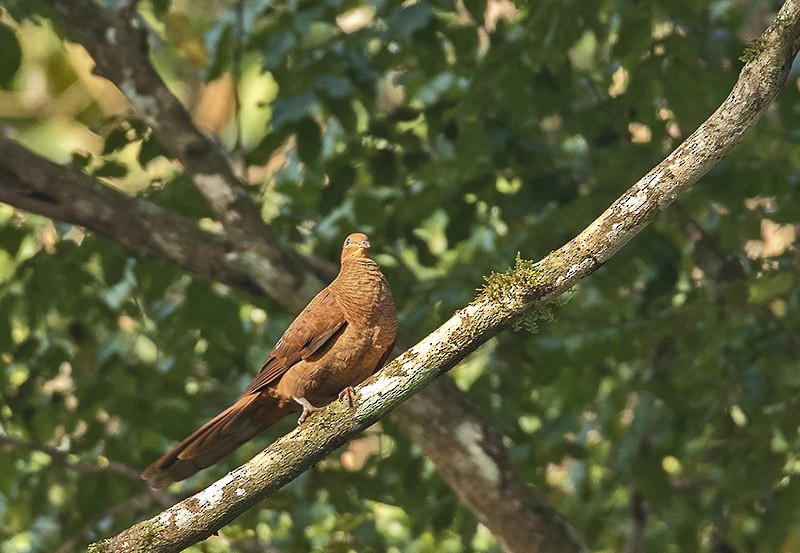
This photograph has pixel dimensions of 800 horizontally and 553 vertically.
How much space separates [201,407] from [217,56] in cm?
163

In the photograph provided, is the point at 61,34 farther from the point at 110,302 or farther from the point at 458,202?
the point at 458,202

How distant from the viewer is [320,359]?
288 centimetres

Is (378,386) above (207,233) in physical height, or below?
below

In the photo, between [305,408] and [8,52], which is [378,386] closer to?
[305,408]

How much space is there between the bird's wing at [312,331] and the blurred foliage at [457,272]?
3.52 feet

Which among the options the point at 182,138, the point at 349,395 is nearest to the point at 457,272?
the point at 182,138

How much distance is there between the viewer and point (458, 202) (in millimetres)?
4875

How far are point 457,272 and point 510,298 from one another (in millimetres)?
2571

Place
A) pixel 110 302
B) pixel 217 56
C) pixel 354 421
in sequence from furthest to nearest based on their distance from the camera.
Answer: pixel 110 302 < pixel 217 56 < pixel 354 421

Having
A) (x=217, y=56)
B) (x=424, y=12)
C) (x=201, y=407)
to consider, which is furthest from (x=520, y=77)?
(x=201, y=407)

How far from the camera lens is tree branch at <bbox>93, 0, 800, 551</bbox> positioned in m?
2.50

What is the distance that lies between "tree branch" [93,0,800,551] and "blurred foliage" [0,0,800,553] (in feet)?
4.47

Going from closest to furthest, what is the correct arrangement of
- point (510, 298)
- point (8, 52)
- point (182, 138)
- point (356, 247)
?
1. point (510, 298)
2. point (356, 247)
3. point (182, 138)
4. point (8, 52)

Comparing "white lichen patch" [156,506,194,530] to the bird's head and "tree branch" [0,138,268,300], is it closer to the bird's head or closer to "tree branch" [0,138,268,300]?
the bird's head
